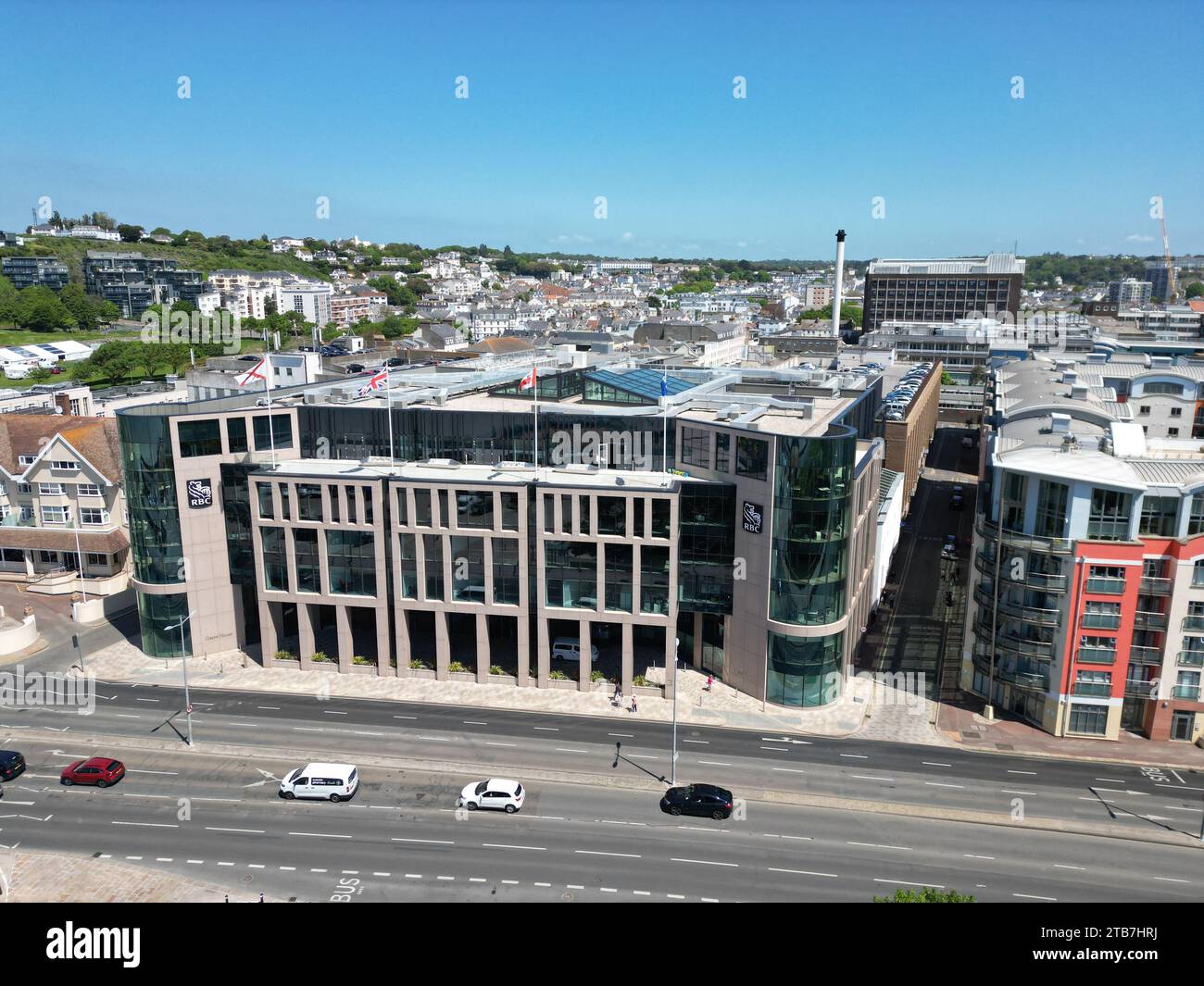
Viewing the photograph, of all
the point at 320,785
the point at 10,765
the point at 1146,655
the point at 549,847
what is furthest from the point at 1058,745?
the point at 10,765

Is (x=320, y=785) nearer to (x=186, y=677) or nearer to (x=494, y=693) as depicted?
(x=494, y=693)

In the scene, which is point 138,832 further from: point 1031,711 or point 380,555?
point 1031,711

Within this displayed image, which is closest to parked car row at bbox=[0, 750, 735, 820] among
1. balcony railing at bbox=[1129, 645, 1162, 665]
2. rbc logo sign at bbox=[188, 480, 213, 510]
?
rbc logo sign at bbox=[188, 480, 213, 510]

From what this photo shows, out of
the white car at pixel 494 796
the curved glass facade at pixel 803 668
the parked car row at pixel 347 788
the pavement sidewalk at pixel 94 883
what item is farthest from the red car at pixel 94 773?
the curved glass facade at pixel 803 668

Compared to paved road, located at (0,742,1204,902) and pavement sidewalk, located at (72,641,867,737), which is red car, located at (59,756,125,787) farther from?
pavement sidewalk, located at (72,641,867,737)

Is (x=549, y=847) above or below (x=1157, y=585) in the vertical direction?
below

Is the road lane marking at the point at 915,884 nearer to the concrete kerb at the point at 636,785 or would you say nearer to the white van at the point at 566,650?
the concrete kerb at the point at 636,785
